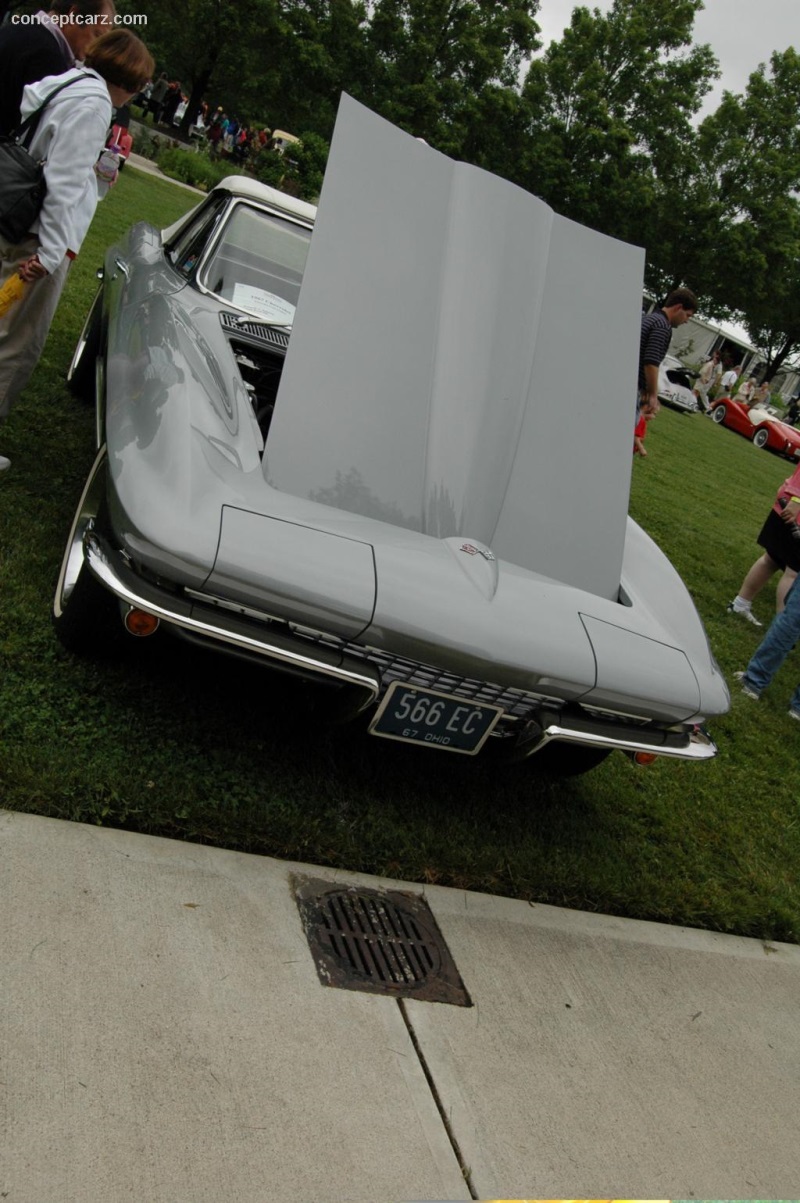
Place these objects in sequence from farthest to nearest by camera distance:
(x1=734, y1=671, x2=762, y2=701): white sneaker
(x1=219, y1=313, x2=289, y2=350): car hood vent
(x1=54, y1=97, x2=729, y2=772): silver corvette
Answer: (x1=734, y1=671, x2=762, y2=701): white sneaker
(x1=219, y1=313, x2=289, y2=350): car hood vent
(x1=54, y1=97, x2=729, y2=772): silver corvette

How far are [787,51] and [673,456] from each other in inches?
1100

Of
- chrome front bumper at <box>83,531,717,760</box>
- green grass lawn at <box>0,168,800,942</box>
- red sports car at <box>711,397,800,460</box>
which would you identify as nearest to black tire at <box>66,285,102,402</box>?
green grass lawn at <box>0,168,800,942</box>

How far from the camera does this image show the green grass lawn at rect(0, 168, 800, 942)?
2738 mm

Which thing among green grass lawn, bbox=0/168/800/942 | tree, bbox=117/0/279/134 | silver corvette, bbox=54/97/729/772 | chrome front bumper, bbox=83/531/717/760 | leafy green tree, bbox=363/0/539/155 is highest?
leafy green tree, bbox=363/0/539/155

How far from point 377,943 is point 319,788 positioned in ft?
2.04

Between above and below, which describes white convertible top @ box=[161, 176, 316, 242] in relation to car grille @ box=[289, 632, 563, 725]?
above

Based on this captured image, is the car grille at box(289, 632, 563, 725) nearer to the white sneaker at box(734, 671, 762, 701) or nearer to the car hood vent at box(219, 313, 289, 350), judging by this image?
the car hood vent at box(219, 313, 289, 350)

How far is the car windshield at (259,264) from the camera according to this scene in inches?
168

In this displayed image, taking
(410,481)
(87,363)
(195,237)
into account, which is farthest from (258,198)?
(410,481)

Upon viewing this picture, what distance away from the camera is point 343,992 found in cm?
233

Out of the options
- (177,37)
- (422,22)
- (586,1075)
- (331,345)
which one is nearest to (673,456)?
(331,345)

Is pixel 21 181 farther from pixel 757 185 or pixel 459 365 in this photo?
pixel 757 185

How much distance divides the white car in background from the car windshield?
19.1 meters

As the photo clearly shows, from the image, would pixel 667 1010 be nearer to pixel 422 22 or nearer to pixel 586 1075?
pixel 586 1075
